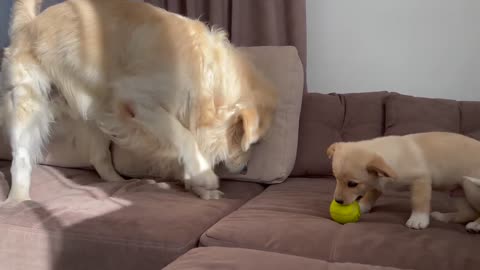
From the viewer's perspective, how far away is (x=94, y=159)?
2688 mm

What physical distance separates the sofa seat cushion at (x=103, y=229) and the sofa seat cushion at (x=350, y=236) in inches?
4.9

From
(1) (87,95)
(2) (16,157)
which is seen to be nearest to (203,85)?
(1) (87,95)

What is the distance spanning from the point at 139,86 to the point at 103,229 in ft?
2.64

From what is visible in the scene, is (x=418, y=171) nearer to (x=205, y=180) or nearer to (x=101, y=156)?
(x=205, y=180)

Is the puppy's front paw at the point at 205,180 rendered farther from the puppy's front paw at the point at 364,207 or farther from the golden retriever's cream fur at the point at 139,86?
the puppy's front paw at the point at 364,207

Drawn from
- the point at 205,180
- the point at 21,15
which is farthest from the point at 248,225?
the point at 21,15

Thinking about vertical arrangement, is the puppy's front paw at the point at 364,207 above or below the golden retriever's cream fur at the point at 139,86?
below

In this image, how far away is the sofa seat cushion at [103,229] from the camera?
168 cm

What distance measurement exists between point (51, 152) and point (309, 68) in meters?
1.72

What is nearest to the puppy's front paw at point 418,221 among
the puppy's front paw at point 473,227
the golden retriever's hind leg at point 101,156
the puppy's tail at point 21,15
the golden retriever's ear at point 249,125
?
the puppy's front paw at point 473,227

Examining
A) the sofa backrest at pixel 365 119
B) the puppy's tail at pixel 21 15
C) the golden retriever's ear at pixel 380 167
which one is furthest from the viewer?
the puppy's tail at pixel 21 15

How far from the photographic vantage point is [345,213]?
5.64 feet

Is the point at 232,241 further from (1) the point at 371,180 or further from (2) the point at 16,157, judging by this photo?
(2) the point at 16,157

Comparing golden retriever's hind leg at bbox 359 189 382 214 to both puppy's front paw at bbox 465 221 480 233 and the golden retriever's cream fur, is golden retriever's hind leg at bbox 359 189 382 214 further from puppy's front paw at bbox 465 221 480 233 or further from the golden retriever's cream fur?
the golden retriever's cream fur
